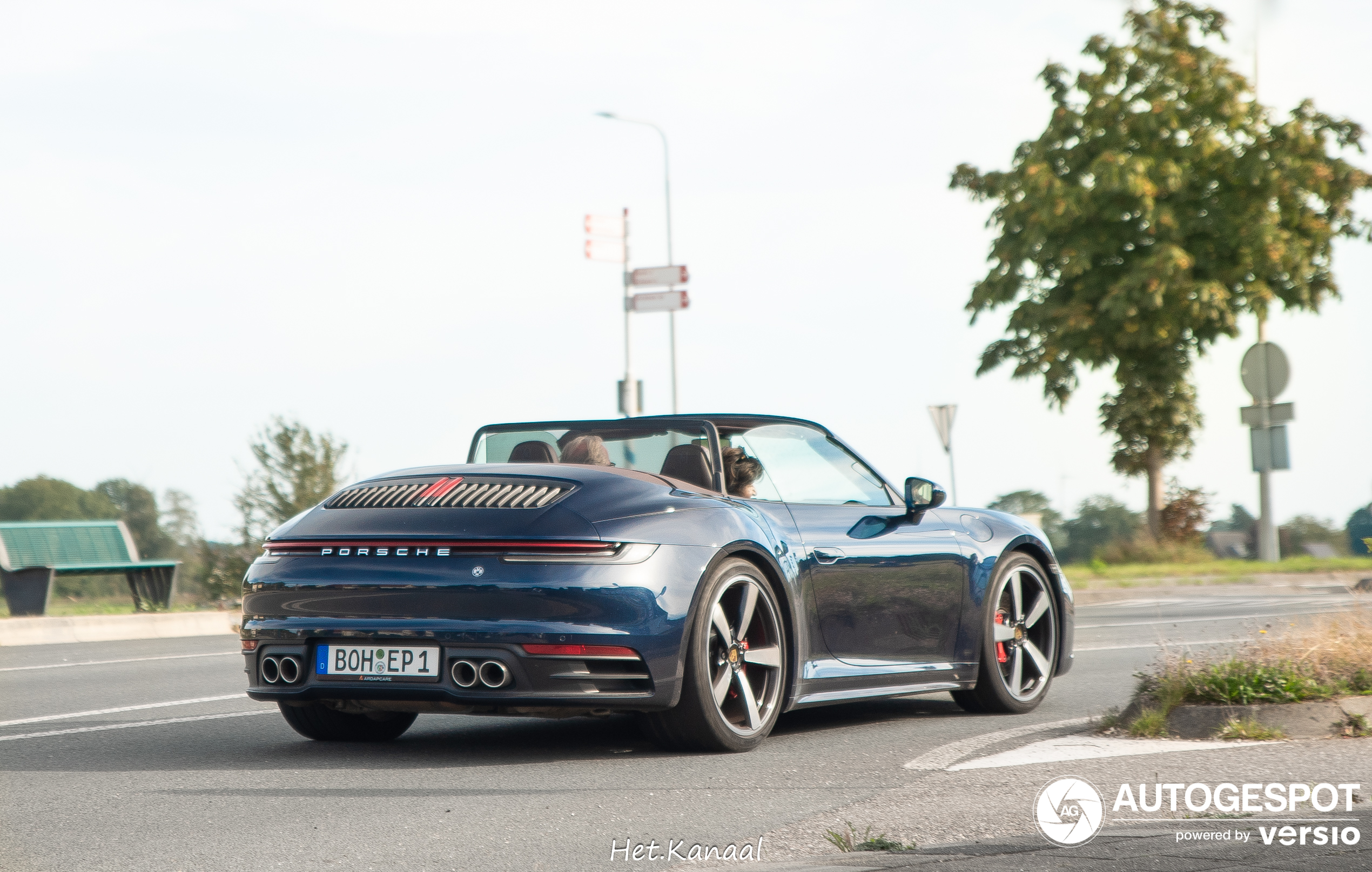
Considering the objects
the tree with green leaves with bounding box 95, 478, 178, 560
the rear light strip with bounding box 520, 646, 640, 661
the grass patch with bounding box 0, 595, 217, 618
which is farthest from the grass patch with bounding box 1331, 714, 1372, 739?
the tree with green leaves with bounding box 95, 478, 178, 560

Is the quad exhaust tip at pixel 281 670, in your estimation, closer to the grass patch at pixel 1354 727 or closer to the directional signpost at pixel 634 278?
the grass patch at pixel 1354 727

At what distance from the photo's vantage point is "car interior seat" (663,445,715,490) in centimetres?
646

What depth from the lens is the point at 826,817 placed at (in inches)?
186

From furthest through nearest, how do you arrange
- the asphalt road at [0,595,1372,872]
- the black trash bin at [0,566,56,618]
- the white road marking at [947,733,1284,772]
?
the black trash bin at [0,566,56,618] < the white road marking at [947,733,1284,772] < the asphalt road at [0,595,1372,872]

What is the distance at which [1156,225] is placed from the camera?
2870 centimetres

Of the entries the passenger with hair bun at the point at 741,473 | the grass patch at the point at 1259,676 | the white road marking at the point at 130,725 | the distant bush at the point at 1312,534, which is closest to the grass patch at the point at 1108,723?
the grass patch at the point at 1259,676

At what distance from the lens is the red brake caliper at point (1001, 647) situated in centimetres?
754

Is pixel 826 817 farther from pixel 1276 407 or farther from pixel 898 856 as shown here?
pixel 1276 407

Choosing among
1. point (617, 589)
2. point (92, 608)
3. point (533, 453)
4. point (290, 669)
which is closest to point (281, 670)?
point (290, 669)

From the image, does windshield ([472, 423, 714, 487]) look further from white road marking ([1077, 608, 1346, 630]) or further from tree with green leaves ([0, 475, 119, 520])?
tree with green leaves ([0, 475, 119, 520])

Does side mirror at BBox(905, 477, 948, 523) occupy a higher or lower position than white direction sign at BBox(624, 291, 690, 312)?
lower

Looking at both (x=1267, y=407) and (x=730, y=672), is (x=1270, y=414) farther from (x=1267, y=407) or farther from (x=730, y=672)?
(x=730, y=672)

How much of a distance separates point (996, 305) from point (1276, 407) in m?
6.64

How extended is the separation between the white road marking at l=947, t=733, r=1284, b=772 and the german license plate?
1873mm
